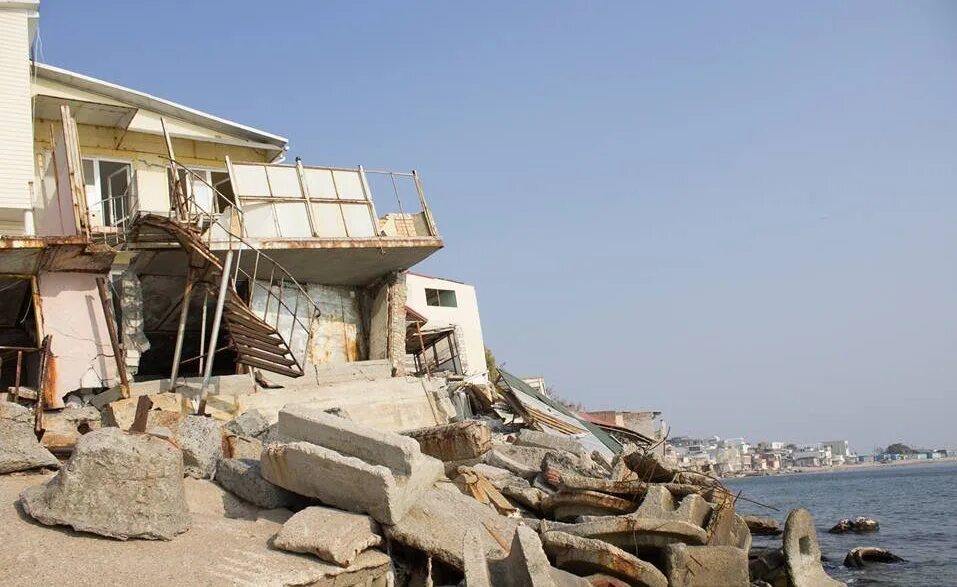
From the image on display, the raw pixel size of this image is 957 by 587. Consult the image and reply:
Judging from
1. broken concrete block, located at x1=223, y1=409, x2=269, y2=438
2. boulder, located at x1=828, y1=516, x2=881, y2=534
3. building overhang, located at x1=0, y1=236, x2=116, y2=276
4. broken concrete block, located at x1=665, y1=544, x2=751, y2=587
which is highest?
building overhang, located at x1=0, y1=236, x2=116, y2=276

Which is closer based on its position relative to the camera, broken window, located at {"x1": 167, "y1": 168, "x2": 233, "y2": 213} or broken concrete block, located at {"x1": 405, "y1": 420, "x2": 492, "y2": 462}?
broken concrete block, located at {"x1": 405, "y1": 420, "x2": 492, "y2": 462}

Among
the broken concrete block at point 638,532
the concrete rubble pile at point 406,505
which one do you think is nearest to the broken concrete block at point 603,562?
the concrete rubble pile at point 406,505

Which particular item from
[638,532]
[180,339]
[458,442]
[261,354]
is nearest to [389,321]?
[261,354]

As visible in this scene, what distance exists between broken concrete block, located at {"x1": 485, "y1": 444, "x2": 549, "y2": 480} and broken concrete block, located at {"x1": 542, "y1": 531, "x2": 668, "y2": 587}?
140 inches

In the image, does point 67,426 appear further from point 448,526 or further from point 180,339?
point 448,526

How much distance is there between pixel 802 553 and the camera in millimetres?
11281

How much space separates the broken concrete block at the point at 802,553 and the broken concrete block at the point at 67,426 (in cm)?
829

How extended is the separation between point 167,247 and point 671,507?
9.70 meters

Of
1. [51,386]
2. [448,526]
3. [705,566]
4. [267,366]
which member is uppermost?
[51,386]

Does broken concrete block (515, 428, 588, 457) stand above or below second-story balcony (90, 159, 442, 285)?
below

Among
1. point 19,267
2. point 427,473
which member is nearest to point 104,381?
point 19,267

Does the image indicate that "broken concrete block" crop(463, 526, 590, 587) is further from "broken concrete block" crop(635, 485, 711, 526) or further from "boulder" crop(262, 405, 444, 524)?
"broken concrete block" crop(635, 485, 711, 526)

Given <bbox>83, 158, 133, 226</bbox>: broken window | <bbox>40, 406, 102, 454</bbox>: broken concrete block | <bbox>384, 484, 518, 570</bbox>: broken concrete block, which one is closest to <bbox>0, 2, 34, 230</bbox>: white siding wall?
<bbox>83, 158, 133, 226</bbox>: broken window

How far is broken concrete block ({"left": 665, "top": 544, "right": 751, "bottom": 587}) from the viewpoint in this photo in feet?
29.7
